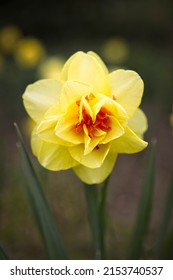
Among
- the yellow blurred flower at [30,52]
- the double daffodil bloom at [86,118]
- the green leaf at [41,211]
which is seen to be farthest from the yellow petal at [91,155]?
the yellow blurred flower at [30,52]

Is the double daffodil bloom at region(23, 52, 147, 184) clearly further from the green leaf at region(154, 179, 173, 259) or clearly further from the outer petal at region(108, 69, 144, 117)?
the green leaf at region(154, 179, 173, 259)

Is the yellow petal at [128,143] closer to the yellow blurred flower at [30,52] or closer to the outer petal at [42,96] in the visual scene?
the outer petal at [42,96]

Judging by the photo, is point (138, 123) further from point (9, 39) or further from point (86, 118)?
point (9, 39)

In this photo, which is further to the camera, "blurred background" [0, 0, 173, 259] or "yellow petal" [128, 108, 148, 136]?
"blurred background" [0, 0, 173, 259]

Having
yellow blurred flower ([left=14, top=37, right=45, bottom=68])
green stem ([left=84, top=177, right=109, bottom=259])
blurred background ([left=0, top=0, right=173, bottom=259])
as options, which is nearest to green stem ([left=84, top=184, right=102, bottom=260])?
green stem ([left=84, top=177, right=109, bottom=259])

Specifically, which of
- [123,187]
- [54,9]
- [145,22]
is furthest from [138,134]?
[54,9]

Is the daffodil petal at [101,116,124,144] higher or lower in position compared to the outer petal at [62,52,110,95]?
lower
